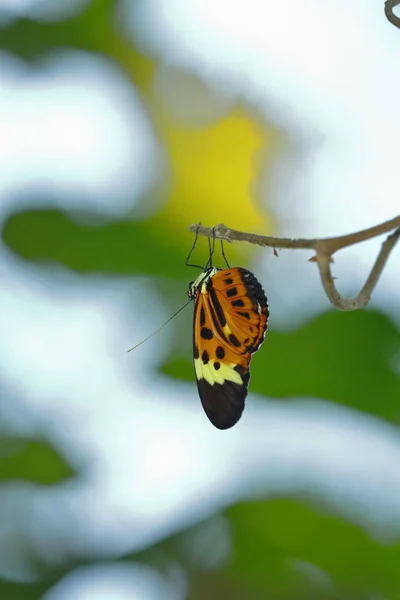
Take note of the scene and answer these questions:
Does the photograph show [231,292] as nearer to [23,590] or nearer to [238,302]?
[238,302]

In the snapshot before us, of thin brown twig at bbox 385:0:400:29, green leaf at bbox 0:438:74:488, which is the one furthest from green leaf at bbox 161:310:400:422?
thin brown twig at bbox 385:0:400:29

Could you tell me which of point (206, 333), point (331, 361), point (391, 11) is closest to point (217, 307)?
point (206, 333)

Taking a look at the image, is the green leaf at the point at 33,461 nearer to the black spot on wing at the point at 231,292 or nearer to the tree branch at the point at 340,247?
the black spot on wing at the point at 231,292

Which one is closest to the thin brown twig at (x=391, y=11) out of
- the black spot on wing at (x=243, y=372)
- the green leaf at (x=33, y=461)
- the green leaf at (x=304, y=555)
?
the black spot on wing at (x=243, y=372)

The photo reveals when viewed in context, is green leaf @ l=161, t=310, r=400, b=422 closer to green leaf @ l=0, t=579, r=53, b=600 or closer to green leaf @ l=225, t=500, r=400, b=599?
green leaf @ l=225, t=500, r=400, b=599

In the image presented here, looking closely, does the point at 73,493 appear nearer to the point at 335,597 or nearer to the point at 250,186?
the point at 335,597

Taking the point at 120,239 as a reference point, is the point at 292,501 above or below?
below

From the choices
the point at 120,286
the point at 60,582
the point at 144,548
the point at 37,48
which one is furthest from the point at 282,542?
the point at 37,48

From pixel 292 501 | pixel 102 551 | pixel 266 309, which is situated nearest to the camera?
pixel 266 309
